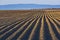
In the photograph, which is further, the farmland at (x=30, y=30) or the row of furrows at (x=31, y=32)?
the farmland at (x=30, y=30)

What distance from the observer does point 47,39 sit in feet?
34.3

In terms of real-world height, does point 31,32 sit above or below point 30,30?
above

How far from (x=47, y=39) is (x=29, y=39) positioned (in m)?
0.89

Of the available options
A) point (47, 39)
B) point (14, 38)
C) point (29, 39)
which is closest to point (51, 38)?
point (47, 39)

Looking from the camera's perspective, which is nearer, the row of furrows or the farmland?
the row of furrows

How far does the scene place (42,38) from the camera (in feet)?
→ 35.2

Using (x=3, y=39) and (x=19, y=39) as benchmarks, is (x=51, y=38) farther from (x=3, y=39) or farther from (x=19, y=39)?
(x=3, y=39)

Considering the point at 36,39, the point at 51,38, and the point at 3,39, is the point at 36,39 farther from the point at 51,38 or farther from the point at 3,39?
the point at 3,39

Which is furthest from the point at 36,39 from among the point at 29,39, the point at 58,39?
the point at 58,39

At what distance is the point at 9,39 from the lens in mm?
10641

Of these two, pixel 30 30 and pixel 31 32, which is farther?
pixel 30 30

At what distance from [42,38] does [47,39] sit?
369mm

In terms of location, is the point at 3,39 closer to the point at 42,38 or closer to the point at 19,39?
the point at 19,39

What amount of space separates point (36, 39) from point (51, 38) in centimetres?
79
